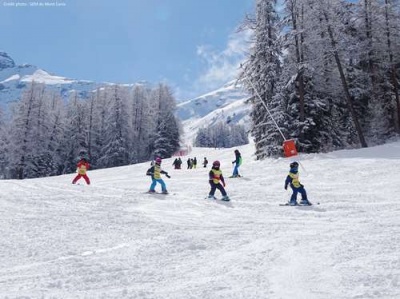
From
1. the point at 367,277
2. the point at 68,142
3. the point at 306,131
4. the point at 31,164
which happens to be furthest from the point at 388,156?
the point at 68,142

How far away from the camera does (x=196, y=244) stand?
9023 millimetres

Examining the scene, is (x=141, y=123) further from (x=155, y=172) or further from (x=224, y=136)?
(x=224, y=136)

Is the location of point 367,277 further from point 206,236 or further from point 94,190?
point 94,190

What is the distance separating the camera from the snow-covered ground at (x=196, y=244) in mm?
6316

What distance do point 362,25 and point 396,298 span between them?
33.6 metres

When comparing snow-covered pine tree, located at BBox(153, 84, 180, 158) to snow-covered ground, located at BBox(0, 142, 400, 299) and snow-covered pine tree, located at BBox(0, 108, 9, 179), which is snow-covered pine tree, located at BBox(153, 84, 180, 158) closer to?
snow-covered pine tree, located at BBox(0, 108, 9, 179)

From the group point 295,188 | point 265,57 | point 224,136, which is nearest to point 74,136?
point 265,57

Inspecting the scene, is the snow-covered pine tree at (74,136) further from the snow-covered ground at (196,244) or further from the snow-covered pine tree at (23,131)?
the snow-covered ground at (196,244)

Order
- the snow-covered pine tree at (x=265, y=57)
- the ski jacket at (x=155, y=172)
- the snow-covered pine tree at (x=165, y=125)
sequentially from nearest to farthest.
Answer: the ski jacket at (x=155, y=172)
the snow-covered pine tree at (x=265, y=57)
the snow-covered pine tree at (x=165, y=125)

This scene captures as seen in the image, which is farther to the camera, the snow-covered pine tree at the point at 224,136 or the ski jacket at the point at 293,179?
the snow-covered pine tree at the point at 224,136

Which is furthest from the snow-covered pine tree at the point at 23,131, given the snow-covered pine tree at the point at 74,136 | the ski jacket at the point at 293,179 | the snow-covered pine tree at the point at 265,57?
the ski jacket at the point at 293,179

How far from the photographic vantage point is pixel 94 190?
17484 millimetres

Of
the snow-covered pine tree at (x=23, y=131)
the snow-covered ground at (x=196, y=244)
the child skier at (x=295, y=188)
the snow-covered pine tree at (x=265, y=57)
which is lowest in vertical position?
the snow-covered ground at (x=196, y=244)

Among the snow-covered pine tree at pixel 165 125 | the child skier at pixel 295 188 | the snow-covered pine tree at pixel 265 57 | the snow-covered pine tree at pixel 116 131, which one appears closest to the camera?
the child skier at pixel 295 188
